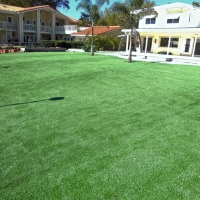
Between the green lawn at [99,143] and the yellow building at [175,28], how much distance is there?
17242 millimetres

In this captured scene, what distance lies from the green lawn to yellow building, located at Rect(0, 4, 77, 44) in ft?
93.5

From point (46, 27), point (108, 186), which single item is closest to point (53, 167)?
point (108, 186)

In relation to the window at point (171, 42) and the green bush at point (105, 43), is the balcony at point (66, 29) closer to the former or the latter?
the green bush at point (105, 43)

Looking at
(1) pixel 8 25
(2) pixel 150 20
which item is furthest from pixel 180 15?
(1) pixel 8 25

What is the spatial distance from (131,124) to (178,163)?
1.80m

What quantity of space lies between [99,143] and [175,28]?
72.3 feet

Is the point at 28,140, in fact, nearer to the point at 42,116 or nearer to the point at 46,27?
the point at 42,116

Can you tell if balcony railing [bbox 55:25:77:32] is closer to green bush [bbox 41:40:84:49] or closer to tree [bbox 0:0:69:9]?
green bush [bbox 41:40:84:49]

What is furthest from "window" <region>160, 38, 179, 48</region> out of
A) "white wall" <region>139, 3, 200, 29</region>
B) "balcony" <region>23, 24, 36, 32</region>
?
"balcony" <region>23, 24, 36, 32</region>

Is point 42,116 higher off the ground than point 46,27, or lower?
lower

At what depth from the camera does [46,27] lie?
3712 cm

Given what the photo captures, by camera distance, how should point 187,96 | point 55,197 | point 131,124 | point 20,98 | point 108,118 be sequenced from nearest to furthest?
point 55,197 → point 131,124 → point 108,118 → point 20,98 → point 187,96

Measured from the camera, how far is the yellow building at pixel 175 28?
23.3m

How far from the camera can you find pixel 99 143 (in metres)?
4.47
